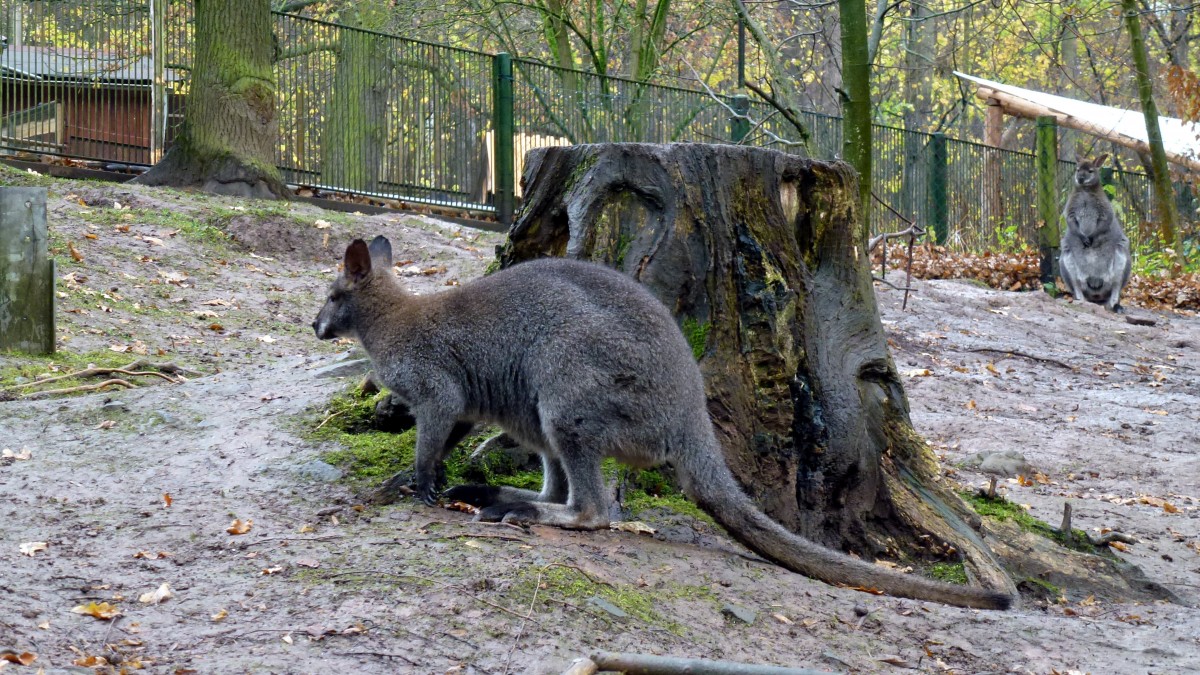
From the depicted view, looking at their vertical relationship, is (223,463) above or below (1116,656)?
above

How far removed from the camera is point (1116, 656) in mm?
4527

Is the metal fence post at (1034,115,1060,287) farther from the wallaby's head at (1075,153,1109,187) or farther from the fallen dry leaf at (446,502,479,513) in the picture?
the fallen dry leaf at (446,502,479,513)

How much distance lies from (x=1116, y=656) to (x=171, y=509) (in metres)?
3.66

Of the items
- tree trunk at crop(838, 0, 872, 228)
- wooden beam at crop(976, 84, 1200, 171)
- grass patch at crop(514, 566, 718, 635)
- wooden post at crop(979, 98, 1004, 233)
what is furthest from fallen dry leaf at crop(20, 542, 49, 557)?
wooden post at crop(979, 98, 1004, 233)

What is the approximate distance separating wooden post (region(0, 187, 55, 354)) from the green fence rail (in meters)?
7.47

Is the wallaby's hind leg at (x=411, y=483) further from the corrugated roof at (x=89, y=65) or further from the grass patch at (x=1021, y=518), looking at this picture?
the corrugated roof at (x=89, y=65)

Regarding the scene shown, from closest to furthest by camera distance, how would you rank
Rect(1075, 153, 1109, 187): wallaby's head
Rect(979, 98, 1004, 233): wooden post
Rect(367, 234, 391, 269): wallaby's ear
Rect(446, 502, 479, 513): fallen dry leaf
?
Rect(446, 502, 479, 513): fallen dry leaf < Rect(367, 234, 391, 269): wallaby's ear < Rect(1075, 153, 1109, 187): wallaby's head < Rect(979, 98, 1004, 233): wooden post

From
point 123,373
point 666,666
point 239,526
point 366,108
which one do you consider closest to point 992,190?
point 366,108

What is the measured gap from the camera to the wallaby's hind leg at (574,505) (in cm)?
475

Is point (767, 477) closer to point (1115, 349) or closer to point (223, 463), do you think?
point (223, 463)

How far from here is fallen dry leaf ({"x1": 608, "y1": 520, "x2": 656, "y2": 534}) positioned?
16.4 feet

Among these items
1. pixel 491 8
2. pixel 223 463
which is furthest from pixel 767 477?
pixel 491 8

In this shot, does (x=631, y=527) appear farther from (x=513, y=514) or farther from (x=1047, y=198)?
(x=1047, y=198)

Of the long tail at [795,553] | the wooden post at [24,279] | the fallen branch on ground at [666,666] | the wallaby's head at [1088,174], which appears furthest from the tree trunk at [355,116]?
the fallen branch on ground at [666,666]
